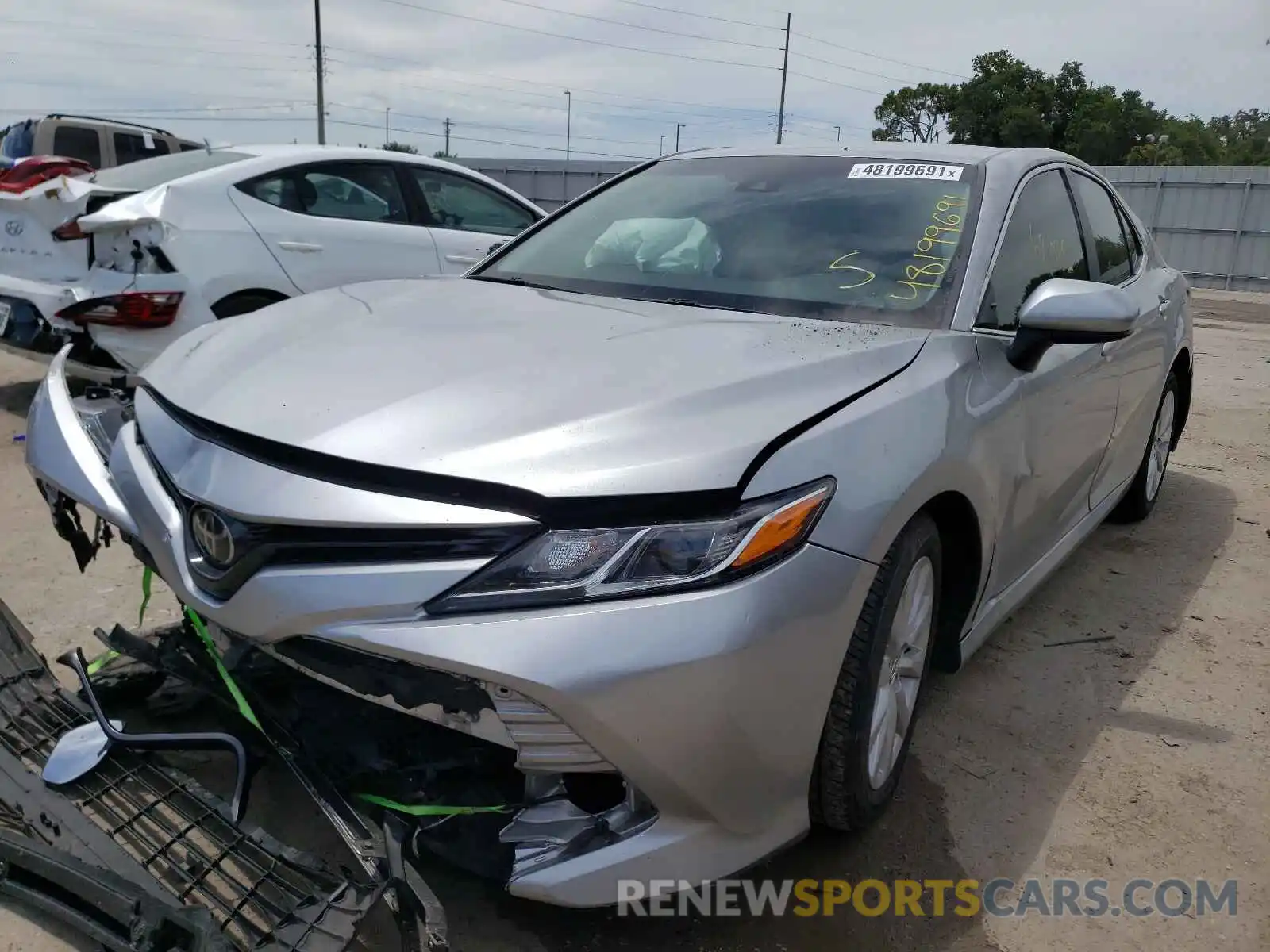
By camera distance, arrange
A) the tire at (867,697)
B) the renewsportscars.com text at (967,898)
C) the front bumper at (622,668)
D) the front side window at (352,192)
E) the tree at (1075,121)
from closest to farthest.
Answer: the front bumper at (622,668) < the tire at (867,697) < the renewsportscars.com text at (967,898) < the front side window at (352,192) < the tree at (1075,121)

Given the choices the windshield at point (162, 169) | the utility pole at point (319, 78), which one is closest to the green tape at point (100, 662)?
the windshield at point (162, 169)

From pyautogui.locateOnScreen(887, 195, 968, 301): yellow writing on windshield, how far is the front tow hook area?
5.86 feet

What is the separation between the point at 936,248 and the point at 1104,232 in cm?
148

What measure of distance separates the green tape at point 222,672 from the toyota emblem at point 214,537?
0.14 metres

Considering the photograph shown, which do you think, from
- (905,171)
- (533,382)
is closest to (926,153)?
(905,171)

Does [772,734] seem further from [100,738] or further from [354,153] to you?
[354,153]

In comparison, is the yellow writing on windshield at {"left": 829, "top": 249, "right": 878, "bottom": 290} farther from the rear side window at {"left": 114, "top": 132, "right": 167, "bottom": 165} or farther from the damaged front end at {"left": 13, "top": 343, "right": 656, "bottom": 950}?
the rear side window at {"left": 114, "top": 132, "right": 167, "bottom": 165}

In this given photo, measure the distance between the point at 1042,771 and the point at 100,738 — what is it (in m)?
2.23

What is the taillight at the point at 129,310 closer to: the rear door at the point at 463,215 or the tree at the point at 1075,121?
the rear door at the point at 463,215

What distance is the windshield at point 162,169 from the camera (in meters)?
5.16

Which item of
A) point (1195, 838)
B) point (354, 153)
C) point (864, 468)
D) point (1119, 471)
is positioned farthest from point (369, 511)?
point (354, 153)

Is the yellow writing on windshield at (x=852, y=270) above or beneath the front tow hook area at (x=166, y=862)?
above

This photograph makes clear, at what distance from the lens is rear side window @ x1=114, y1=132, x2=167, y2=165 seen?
1267cm

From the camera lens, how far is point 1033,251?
2.93m
